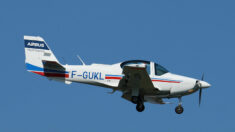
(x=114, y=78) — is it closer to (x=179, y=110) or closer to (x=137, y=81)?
(x=137, y=81)

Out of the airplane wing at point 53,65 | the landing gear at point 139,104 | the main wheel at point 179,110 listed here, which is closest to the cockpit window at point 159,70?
the landing gear at point 139,104

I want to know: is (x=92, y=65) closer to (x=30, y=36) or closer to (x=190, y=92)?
(x=30, y=36)

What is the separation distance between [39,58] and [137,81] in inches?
231

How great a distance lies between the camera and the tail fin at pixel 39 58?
22.9 metres

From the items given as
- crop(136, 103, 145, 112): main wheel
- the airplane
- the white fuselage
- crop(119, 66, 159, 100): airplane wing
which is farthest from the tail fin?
crop(136, 103, 145, 112): main wheel

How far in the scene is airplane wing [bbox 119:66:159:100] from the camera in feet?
67.5

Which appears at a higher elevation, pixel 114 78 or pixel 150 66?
pixel 150 66

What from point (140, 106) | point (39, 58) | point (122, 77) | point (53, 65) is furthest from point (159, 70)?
point (39, 58)

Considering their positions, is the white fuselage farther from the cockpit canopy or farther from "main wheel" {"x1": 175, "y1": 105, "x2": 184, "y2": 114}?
"main wheel" {"x1": 175, "y1": 105, "x2": 184, "y2": 114}

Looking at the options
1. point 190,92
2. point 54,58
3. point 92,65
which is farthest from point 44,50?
point 190,92

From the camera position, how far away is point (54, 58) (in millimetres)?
23500

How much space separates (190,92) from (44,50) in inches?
333

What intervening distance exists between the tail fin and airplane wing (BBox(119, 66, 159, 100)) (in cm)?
366

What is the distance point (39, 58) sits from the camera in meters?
23.3
